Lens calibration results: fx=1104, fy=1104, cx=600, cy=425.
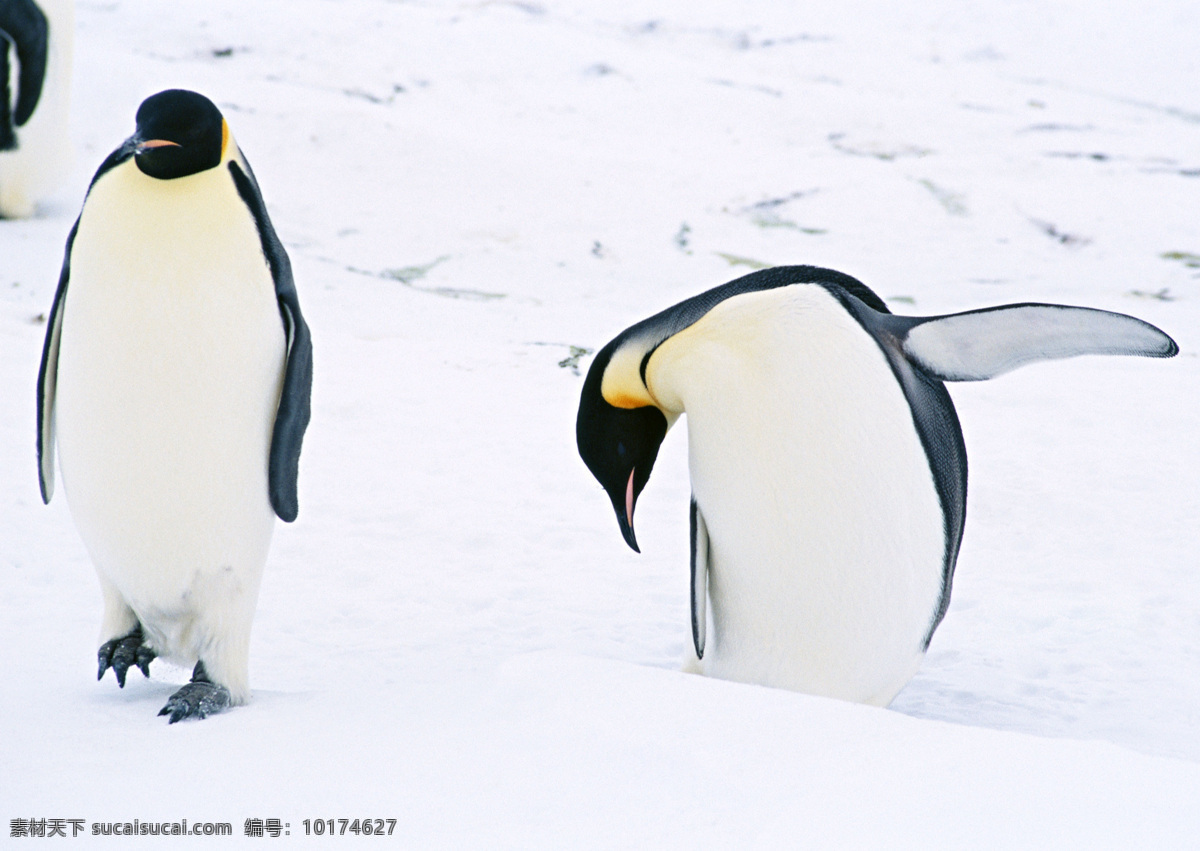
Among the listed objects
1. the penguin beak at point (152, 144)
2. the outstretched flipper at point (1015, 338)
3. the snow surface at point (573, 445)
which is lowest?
the snow surface at point (573, 445)

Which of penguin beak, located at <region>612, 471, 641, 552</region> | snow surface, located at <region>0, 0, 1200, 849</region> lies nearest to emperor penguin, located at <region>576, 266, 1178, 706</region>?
penguin beak, located at <region>612, 471, 641, 552</region>

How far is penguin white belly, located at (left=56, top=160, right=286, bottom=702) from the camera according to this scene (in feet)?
5.27

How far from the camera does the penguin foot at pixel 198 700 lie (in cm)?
156

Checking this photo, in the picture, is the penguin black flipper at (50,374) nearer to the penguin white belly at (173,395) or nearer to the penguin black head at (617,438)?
the penguin white belly at (173,395)

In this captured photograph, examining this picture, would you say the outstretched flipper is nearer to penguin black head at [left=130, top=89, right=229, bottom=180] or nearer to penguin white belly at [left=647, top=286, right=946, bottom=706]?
penguin white belly at [left=647, top=286, right=946, bottom=706]

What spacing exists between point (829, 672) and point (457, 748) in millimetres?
870

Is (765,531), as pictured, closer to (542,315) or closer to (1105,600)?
(1105,600)

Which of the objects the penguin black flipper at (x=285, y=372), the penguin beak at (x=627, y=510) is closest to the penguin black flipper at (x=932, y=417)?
the penguin beak at (x=627, y=510)

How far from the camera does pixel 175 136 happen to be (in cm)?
154

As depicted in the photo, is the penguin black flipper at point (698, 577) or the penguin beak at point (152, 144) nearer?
the penguin beak at point (152, 144)

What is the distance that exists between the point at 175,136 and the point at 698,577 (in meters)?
1.07

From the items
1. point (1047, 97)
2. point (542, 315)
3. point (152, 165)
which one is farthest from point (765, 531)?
point (1047, 97)

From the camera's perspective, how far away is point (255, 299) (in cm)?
166

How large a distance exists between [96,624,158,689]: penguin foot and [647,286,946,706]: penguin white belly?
0.94m
